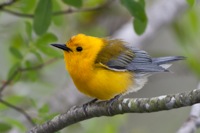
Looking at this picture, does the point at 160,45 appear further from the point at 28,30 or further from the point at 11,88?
the point at 28,30

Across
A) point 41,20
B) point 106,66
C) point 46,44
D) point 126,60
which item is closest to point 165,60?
point 126,60

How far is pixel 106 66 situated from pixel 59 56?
0.36 metres

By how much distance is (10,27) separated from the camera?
18.8 ft

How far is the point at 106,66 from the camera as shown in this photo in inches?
156

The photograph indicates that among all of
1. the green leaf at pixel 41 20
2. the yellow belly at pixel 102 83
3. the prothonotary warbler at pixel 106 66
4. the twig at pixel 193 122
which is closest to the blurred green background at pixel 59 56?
the green leaf at pixel 41 20

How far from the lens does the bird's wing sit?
4035mm

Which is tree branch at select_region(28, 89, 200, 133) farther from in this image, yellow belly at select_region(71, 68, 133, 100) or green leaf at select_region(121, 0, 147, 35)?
green leaf at select_region(121, 0, 147, 35)

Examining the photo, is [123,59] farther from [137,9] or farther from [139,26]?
[137,9]

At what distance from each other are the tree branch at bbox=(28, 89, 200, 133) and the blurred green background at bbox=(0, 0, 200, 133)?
1.21 feet

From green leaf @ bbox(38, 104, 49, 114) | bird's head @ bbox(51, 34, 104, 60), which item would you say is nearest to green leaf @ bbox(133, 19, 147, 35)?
bird's head @ bbox(51, 34, 104, 60)

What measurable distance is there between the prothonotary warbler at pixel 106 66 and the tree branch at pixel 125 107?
0.95 feet

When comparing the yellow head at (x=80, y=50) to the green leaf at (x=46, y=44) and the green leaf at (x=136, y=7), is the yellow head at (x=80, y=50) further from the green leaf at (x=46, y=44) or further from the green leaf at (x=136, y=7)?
the green leaf at (x=136, y=7)

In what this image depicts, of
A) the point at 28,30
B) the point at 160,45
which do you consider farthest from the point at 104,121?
the point at 160,45

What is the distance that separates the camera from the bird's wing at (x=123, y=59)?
13.2 ft
